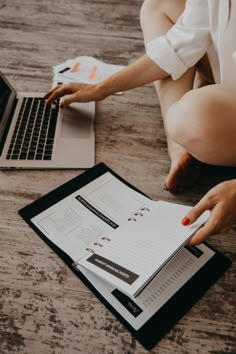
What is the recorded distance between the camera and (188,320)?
0.82m

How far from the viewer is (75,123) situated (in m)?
1.24

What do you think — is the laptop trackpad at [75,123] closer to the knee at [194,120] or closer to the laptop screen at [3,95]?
the laptop screen at [3,95]

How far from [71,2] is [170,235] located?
1.81 meters

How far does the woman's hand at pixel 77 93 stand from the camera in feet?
3.86

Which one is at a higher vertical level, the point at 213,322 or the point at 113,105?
the point at 113,105

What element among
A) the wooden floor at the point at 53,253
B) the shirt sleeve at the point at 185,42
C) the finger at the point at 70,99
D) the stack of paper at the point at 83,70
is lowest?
the wooden floor at the point at 53,253

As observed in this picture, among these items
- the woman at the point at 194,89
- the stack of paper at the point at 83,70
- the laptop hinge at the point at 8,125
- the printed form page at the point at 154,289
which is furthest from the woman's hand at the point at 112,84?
the printed form page at the point at 154,289

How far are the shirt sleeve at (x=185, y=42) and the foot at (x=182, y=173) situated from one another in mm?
283

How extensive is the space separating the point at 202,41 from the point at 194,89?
0.14 meters

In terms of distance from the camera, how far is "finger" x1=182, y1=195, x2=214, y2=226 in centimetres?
80

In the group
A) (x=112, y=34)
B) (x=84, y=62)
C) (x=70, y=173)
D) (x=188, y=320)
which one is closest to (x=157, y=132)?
(x=70, y=173)

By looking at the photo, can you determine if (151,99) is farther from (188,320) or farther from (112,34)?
(188,320)

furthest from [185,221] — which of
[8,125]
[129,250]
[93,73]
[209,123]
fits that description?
[93,73]

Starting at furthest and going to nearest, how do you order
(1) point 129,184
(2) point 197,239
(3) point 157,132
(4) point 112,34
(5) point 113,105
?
1. (4) point 112,34
2. (5) point 113,105
3. (3) point 157,132
4. (1) point 129,184
5. (2) point 197,239
